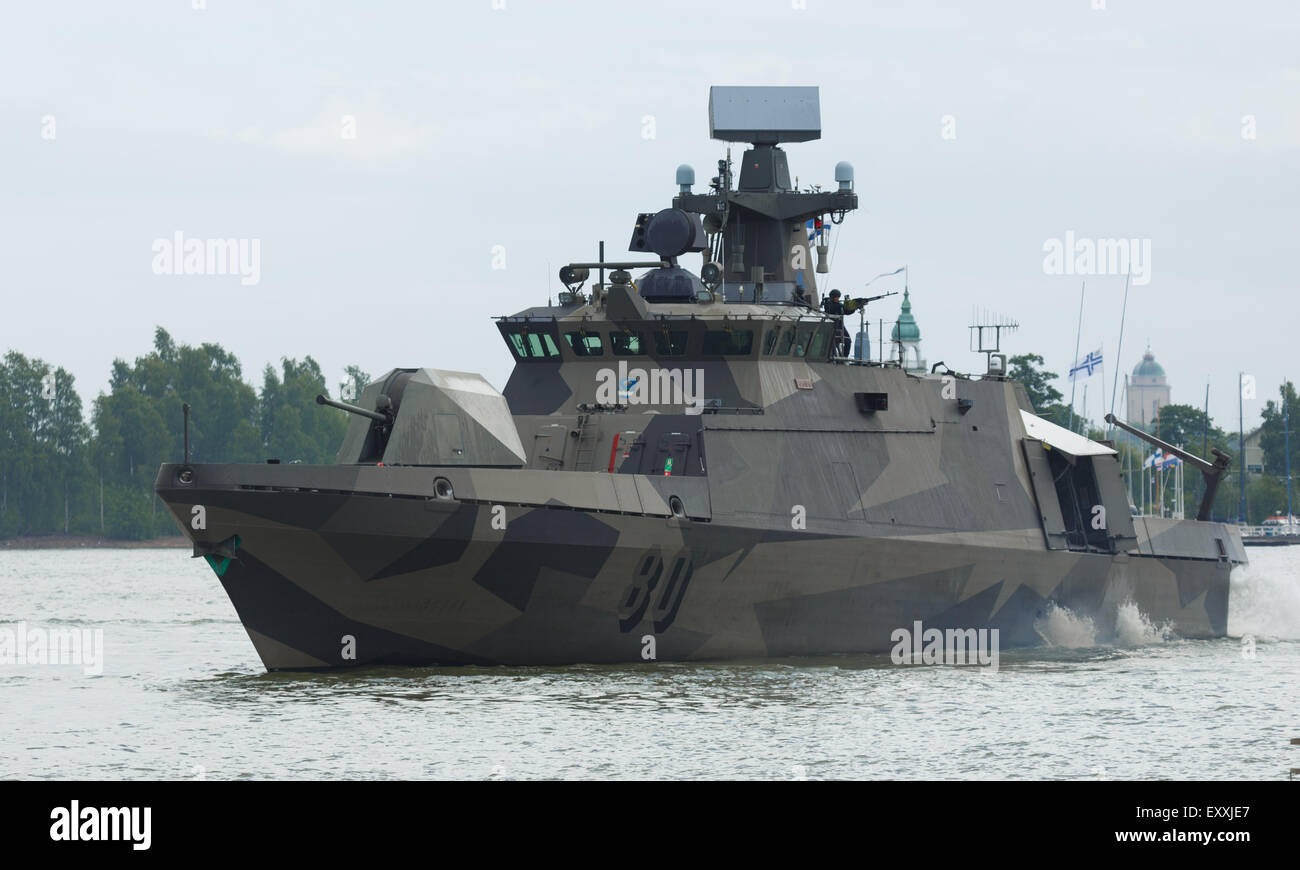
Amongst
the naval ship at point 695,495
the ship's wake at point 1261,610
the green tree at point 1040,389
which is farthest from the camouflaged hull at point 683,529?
the green tree at point 1040,389

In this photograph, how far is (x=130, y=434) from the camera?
78938mm

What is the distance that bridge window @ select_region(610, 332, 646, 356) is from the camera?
2298 cm

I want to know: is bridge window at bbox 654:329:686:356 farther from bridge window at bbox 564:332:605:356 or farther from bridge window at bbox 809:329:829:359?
bridge window at bbox 809:329:829:359

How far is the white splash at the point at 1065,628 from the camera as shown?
25594 mm

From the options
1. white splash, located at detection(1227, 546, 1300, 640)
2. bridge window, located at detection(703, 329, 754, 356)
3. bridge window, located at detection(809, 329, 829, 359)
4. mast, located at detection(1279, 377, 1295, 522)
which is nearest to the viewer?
bridge window, located at detection(703, 329, 754, 356)

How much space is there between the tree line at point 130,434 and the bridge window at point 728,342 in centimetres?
5677

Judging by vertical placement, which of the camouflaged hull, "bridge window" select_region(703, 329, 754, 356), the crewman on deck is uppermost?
the crewman on deck

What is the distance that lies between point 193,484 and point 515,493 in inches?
135

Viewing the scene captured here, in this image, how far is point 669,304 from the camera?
23.5 metres

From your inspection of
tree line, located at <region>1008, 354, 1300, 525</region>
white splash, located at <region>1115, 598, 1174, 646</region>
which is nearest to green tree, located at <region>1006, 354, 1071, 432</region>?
tree line, located at <region>1008, 354, 1300, 525</region>

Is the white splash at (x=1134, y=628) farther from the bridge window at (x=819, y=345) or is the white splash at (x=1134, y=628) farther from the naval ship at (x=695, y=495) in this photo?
the bridge window at (x=819, y=345)

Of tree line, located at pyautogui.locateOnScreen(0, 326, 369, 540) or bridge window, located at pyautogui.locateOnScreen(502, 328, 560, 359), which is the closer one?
bridge window, located at pyautogui.locateOnScreen(502, 328, 560, 359)

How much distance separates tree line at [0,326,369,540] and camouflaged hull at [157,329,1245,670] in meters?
55.6

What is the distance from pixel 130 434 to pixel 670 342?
60.6 m
